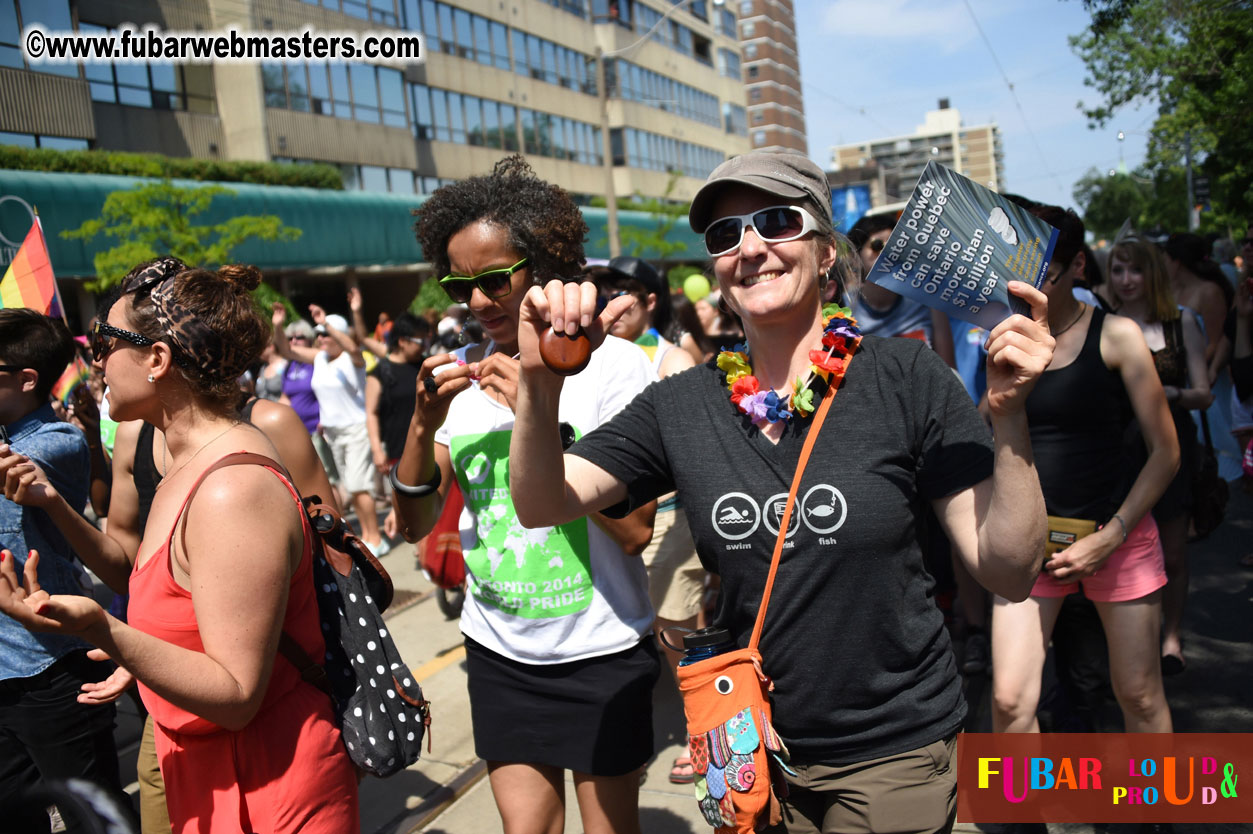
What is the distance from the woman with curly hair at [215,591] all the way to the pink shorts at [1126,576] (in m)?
A: 2.23

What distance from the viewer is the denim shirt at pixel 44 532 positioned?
2979 millimetres

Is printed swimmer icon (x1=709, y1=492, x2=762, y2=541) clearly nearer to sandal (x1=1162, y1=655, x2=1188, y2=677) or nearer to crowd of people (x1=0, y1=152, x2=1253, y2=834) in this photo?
crowd of people (x1=0, y1=152, x2=1253, y2=834)

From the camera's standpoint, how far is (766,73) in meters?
95.2

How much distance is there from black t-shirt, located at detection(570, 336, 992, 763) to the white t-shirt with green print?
0.60 meters

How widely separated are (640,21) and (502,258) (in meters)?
51.8

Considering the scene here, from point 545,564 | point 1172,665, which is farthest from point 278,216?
point 545,564

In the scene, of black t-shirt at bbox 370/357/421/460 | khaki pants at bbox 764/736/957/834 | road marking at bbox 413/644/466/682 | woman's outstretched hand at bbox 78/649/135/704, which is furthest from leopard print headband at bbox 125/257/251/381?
black t-shirt at bbox 370/357/421/460

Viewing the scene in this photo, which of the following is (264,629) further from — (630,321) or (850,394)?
(630,321)

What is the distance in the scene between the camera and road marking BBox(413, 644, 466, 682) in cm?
556

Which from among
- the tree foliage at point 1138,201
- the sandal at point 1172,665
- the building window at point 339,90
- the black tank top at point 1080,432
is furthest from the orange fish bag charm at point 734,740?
the tree foliage at point 1138,201

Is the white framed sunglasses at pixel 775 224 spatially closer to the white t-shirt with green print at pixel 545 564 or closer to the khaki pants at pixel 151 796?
the white t-shirt with green print at pixel 545 564

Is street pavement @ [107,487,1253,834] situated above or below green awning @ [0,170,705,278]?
below

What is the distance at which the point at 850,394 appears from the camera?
2080 mm

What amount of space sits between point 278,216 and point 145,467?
79.4 feet
